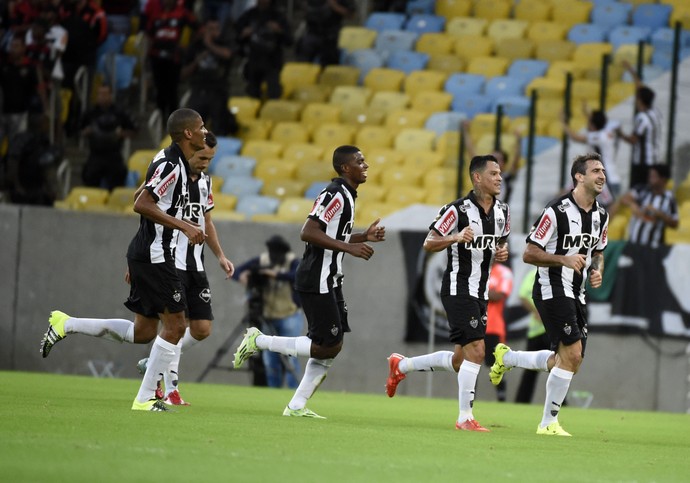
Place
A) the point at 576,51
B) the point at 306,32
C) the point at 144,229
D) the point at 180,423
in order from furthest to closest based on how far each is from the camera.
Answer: the point at 306,32 < the point at 576,51 < the point at 144,229 < the point at 180,423

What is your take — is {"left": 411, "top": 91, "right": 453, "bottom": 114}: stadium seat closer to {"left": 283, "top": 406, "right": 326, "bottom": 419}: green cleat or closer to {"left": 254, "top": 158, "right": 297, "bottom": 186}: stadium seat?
{"left": 254, "top": 158, "right": 297, "bottom": 186}: stadium seat

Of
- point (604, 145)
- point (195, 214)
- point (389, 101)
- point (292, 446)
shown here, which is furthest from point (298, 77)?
point (292, 446)

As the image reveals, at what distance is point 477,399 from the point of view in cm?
1866

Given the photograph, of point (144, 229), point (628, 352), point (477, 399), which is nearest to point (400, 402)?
point (477, 399)

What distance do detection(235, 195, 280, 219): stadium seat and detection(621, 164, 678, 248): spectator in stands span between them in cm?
531

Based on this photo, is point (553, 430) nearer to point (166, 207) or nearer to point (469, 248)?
point (469, 248)

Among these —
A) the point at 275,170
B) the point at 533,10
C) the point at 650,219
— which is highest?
the point at 533,10

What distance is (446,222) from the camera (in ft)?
36.3

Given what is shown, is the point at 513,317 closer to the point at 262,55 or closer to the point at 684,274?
the point at 684,274

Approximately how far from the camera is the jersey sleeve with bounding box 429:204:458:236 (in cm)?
1105

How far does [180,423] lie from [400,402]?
669 cm

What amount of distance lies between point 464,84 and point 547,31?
1765mm

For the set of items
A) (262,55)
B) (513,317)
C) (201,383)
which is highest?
(262,55)

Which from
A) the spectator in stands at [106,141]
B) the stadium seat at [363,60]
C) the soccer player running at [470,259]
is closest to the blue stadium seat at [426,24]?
the stadium seat at [363,60]
